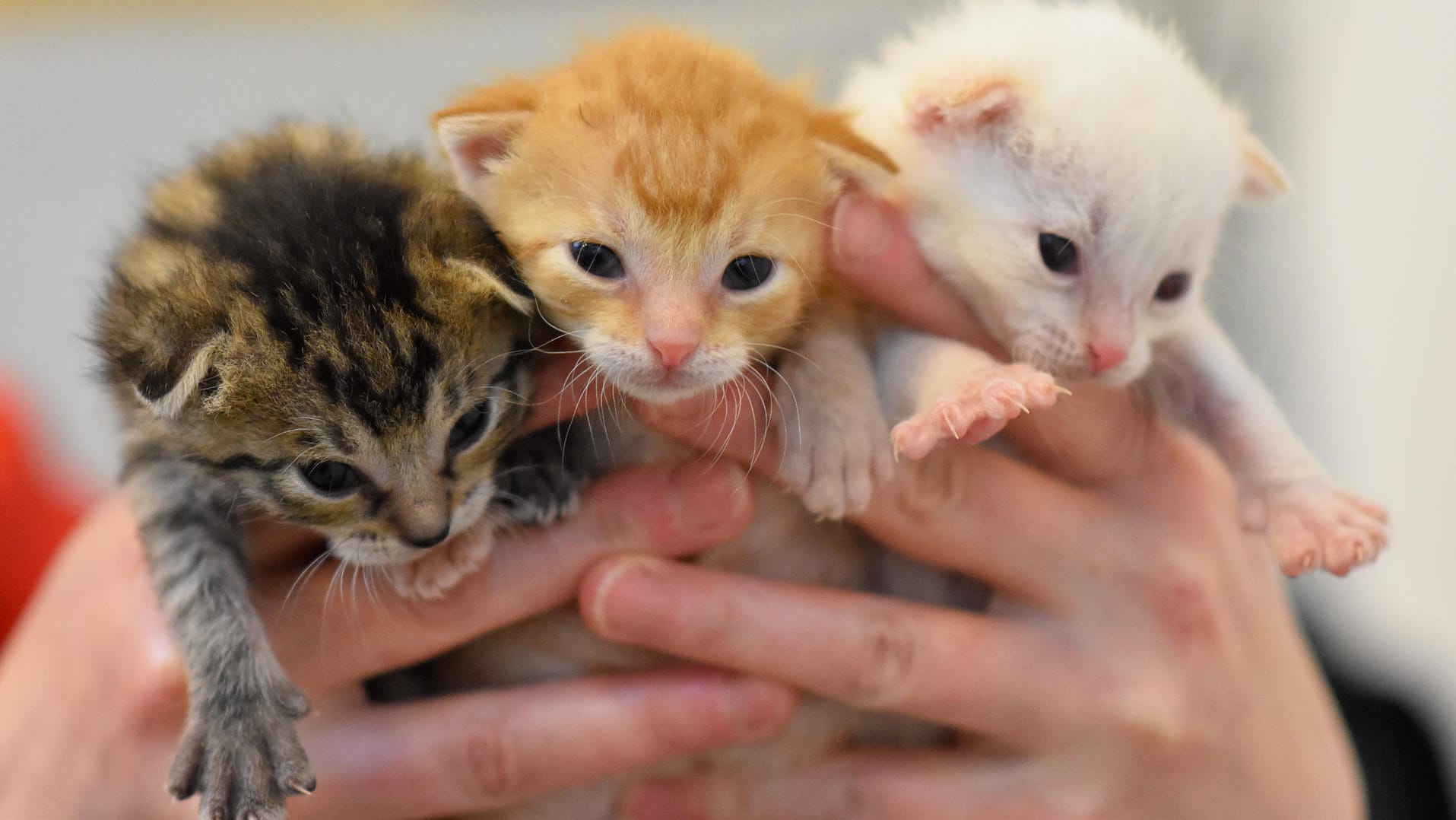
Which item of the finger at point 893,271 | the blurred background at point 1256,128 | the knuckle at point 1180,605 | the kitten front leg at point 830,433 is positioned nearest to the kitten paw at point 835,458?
the kitten front leg at point 830,433

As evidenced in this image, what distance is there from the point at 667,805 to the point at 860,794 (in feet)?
1.05

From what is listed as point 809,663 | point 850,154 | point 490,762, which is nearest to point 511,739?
point 490,762

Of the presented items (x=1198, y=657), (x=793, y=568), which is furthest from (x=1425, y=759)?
(x=793, y=568)

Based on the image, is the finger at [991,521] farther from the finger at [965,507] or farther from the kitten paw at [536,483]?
the kitten paw at [536,483]

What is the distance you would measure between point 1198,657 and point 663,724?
37.0 inches

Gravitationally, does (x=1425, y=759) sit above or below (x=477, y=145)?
below

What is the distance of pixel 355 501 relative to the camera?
4.13ft

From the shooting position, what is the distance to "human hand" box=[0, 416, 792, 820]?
1.43m

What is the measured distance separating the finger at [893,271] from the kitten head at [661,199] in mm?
37

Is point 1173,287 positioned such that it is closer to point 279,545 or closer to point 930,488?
point 930,488

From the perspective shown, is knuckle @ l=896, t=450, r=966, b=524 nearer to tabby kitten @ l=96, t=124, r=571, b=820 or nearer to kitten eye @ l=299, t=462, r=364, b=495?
tabby kitten @ l=96, t=124, r=571, b=820

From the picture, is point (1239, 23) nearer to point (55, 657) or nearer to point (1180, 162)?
point (1180, 162)

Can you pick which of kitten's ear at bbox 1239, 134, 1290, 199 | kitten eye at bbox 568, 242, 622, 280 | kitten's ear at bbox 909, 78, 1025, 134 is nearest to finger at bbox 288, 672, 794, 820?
kitten eye at bbox 568, 242, 622, 280

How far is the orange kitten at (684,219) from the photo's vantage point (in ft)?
4.03
